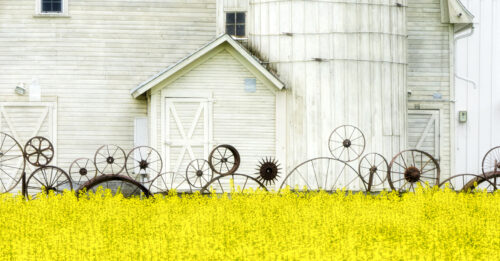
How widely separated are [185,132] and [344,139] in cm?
352

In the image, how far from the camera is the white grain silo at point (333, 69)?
868 inches

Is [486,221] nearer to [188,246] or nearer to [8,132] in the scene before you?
[188,246]

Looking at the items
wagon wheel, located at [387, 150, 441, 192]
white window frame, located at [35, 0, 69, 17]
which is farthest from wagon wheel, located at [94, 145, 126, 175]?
wagon wheel, located at [387, 150, 441, 192]

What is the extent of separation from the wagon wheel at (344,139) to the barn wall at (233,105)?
1333mm

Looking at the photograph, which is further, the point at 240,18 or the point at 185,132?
the point at 240,18

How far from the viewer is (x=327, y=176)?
21.9 meters

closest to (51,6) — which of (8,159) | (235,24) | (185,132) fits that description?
(8,159)

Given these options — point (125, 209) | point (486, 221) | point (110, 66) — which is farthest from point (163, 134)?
point (486, 221)

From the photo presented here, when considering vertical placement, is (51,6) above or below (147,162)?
above

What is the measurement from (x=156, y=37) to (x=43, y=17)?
270cm

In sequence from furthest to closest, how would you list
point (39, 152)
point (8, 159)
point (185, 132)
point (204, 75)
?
point (8, 159) < point (204, 75) < point (185, 132) < point (39, 152)

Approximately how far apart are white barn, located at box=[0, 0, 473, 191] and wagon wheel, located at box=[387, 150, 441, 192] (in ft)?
1.46

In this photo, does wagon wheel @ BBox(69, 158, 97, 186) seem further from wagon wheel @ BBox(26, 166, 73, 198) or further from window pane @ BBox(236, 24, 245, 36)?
window pane @ BBox(236, 24, 245, 36)

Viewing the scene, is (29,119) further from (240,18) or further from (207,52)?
(240,18)
